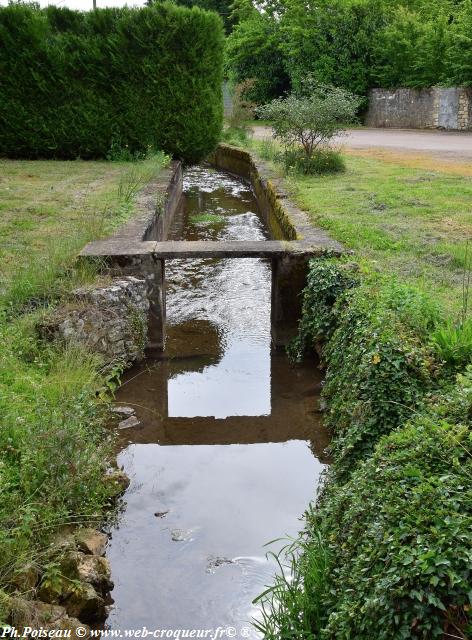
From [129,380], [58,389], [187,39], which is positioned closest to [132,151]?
[187,39]

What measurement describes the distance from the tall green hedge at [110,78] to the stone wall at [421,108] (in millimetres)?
10671

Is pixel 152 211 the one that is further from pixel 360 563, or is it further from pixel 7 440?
pixel 360 563

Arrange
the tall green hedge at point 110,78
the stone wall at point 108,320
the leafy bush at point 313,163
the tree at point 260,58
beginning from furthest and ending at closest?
the tree at point 260,58 → the tall green hedge at point 110,78 → the leafy bush at point 313,163 → the stone wall at point 108,320

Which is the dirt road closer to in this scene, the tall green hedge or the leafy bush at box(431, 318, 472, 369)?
the tall green hedge

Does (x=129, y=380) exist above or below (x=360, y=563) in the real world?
below

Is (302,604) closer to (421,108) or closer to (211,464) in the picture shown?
(211,464)

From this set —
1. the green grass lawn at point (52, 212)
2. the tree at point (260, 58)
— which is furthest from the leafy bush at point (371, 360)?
the tree at point (260, 58)

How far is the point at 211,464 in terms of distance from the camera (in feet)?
15.9

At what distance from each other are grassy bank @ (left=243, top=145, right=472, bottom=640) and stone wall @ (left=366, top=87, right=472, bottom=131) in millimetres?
16641

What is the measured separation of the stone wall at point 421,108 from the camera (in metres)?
22.3

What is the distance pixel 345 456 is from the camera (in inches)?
157

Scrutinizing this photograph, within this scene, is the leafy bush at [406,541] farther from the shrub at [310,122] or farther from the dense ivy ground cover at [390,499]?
the shrub at [310,122]

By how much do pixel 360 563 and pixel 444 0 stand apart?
28.2 m

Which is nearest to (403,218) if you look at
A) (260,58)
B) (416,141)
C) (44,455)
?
(44,455)
